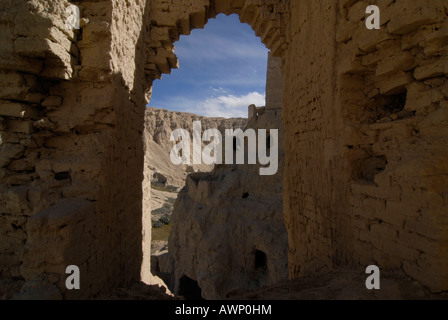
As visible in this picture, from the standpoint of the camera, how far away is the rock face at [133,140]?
2.12 metres

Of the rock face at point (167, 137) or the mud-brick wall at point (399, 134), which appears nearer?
the mud-brick wall at point (399, 134)

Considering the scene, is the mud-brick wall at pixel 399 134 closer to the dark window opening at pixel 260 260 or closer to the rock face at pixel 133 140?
the rock face at pixel 133 140

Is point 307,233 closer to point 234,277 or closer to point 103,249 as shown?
point 103,249

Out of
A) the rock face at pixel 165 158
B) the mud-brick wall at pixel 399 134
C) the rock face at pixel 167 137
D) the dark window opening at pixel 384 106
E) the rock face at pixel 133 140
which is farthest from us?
the rock face at pixel 167 137

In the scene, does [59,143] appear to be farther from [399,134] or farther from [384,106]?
[384,106]

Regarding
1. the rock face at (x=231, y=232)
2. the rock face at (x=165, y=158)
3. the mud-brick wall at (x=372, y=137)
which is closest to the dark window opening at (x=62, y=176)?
the mud-brick wall at (x=372, y=137)

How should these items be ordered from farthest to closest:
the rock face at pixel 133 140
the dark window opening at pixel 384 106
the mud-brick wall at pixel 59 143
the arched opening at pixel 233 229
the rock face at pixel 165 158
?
the rock face at pixel 165 158, the arched opening at pixel 233 229, the dark window opening at pixel 384 106, the mud-brick wall at pixel 59 143, the rock face at pixel 133 140

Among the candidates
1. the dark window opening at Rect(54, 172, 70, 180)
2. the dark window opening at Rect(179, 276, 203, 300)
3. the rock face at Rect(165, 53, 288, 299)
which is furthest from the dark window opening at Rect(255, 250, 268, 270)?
the dark window opening at Rect(54, 172, 70, 180)

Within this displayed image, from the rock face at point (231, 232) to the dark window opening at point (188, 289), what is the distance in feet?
0.17

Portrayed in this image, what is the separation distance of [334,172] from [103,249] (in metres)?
2.90

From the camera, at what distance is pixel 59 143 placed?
2.92 m

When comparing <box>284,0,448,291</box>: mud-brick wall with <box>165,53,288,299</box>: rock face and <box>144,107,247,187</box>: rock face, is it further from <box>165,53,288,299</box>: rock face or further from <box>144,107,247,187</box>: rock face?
<box>144,107,247,187</box>: rock face

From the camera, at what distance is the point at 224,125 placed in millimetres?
68312

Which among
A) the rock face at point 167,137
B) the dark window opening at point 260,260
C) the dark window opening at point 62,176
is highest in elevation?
the rock face at point 167,137
